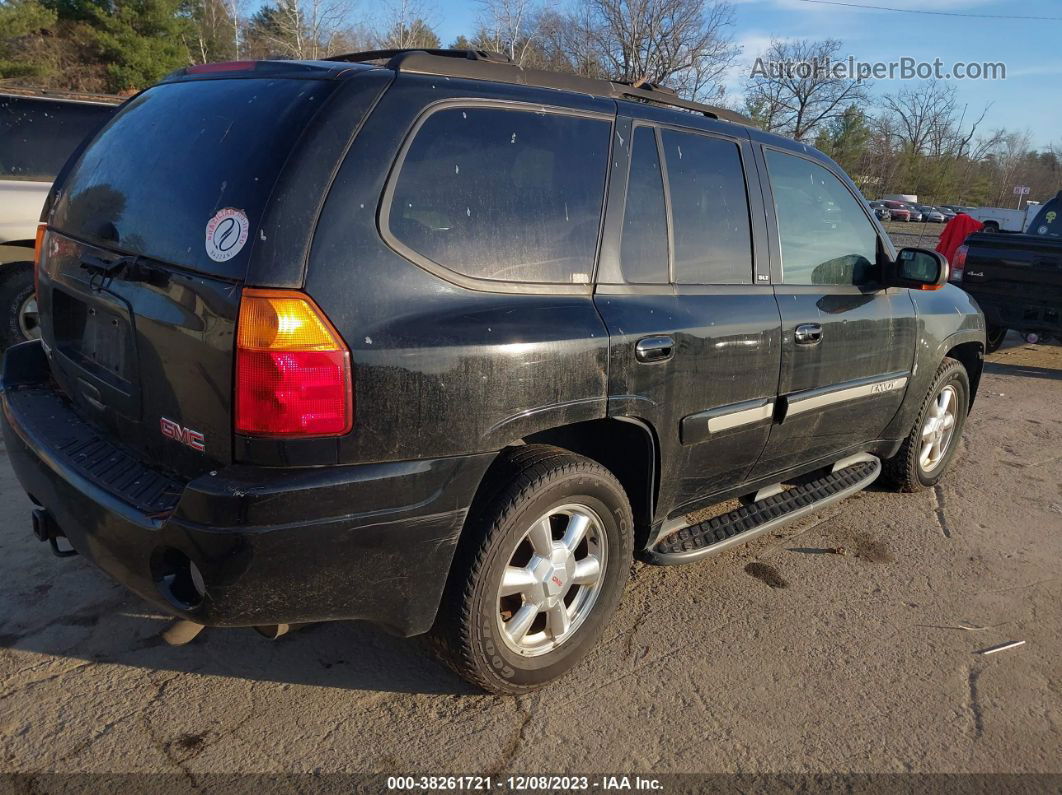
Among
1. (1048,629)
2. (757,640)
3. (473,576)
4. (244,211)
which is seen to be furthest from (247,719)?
(1048,629)

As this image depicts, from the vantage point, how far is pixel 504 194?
8.08 feet

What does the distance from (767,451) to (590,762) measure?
1589mm

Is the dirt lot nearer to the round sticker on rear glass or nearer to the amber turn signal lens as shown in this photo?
the amber turn signal lens

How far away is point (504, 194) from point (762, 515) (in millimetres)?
1918

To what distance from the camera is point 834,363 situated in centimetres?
363

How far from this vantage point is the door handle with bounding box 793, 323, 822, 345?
3.39 m

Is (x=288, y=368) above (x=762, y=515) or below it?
above

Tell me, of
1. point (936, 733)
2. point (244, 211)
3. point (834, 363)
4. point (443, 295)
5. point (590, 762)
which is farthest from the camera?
point (834, 363)

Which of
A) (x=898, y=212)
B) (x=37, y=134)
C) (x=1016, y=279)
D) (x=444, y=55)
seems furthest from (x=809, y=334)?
(x=898, y=212)

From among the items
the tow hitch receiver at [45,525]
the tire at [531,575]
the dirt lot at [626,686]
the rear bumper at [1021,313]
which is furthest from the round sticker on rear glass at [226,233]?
the rear bumper at [1021,313]

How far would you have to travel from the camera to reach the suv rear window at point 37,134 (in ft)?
20.2

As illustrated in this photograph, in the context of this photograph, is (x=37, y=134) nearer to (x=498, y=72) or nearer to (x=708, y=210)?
(x=498, y=72)

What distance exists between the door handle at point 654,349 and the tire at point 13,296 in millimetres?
4886

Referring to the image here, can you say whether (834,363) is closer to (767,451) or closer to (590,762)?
(767,451)
